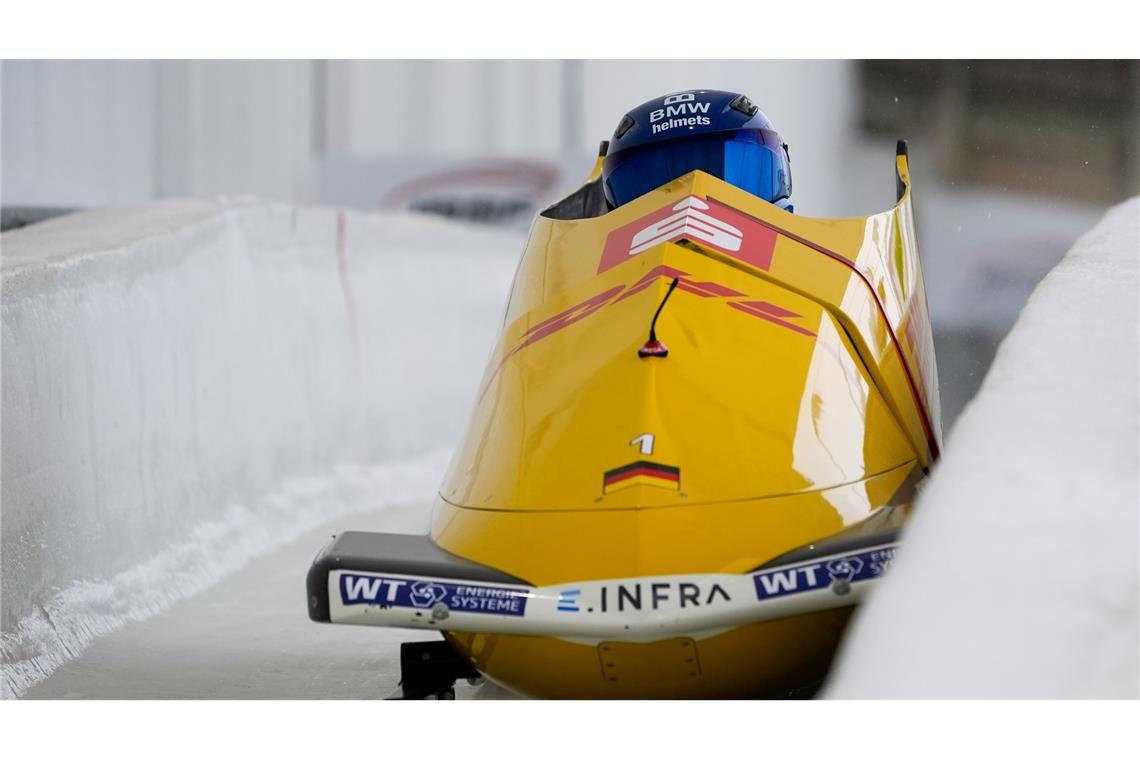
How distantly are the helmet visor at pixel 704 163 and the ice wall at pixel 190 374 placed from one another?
124cm

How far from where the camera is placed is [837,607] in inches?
65.4

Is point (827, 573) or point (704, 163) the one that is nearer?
point (827, 573)

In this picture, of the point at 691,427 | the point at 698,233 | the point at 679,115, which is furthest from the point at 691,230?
the point at 679,115

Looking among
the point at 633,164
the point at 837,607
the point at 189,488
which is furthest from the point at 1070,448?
the point at 189,488

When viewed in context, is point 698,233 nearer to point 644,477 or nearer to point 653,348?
point 653,348

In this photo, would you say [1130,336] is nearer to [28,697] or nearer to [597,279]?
[597,279]

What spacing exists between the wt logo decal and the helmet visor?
14.9 inches

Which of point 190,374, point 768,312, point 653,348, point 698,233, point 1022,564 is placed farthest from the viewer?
point 190,374

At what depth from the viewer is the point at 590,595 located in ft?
5.35

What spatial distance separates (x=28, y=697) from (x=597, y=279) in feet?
4.03

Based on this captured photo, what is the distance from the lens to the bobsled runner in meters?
1.63

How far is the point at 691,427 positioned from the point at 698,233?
47 cm

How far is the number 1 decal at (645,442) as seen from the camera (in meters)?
1.76

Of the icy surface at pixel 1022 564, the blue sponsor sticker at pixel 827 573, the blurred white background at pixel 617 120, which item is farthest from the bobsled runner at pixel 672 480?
the blurred white background at pixel 617 120
